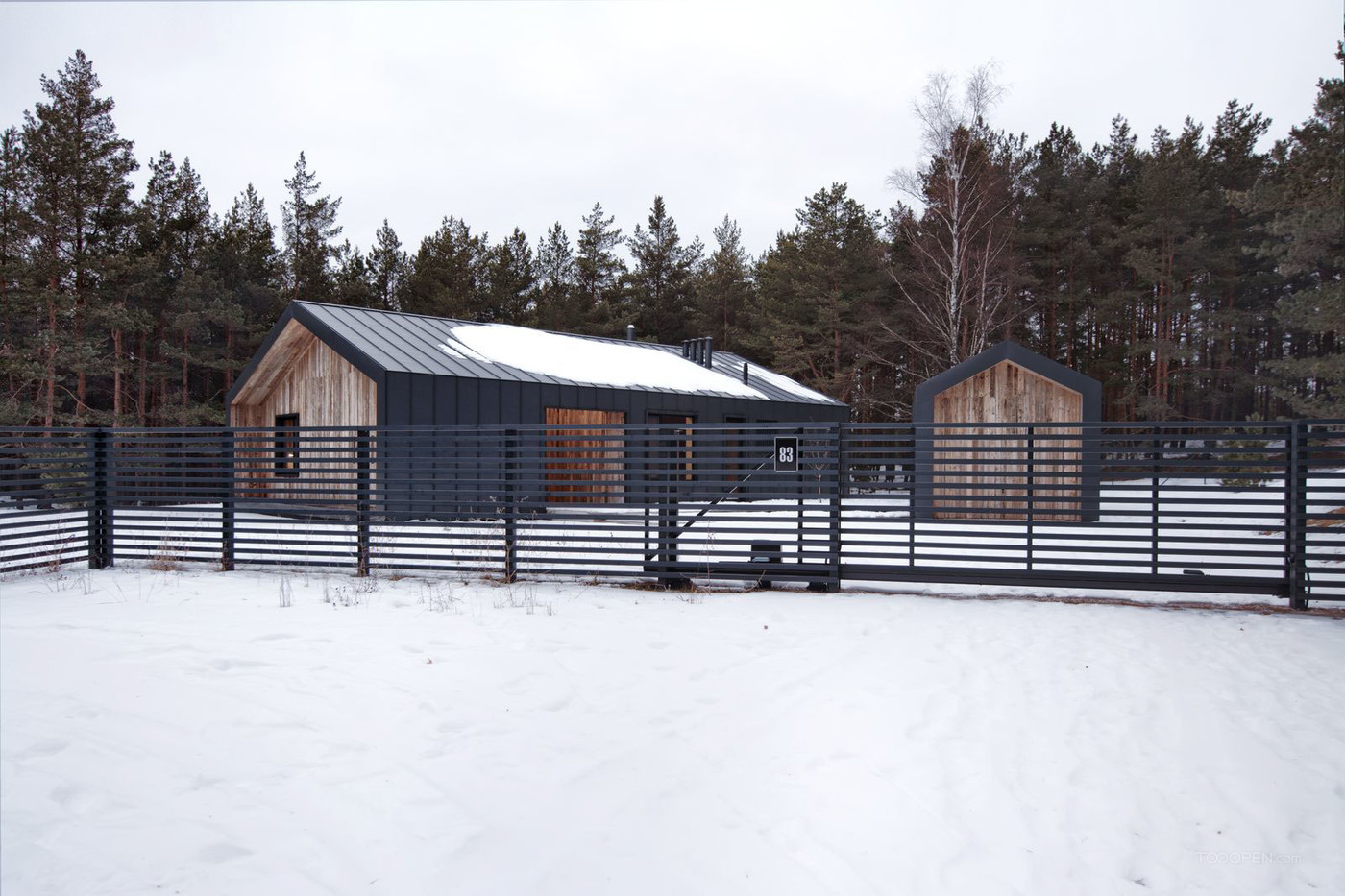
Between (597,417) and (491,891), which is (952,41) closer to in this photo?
(597,417)

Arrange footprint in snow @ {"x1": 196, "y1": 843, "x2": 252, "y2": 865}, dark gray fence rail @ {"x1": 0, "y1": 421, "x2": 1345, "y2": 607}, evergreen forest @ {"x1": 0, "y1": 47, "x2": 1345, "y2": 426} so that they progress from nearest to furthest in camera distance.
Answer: footprint in snow @ {"x1": 196, "y1": 843, "x2": 252, "y2": 865}
dark gray fence rail @ {"x1": 0, "y1": 421, "x2": 1345, "y2": 607}
evergreen forest @ {"x1": 0, "y1": 47, "x2": 1345, "y2": 426}

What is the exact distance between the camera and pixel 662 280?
124 feet

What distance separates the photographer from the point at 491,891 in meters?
2.63

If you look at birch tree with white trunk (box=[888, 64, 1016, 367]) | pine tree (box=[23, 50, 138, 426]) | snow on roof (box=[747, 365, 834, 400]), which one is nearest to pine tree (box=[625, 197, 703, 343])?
snow on roof (box=[747, 365, 834, 400])

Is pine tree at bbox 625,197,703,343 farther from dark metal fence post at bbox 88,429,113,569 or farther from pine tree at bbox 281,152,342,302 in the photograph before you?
dark metal fence post at bbox 88,429,113,569

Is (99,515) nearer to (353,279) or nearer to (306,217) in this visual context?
(353,279)

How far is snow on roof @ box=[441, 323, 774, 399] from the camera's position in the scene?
16359 millimetres

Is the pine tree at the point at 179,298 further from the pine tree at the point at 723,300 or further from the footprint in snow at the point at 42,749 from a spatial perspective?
the footprint in snow at the point at 42,749

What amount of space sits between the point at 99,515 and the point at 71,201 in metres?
16.3

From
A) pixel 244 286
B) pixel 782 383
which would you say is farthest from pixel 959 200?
pixel 244 286

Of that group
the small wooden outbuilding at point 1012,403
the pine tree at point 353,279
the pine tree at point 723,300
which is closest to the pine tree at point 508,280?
the pine tree at point 353,279

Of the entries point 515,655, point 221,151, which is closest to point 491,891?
point 515,655

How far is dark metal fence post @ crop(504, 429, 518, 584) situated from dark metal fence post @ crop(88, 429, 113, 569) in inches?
187

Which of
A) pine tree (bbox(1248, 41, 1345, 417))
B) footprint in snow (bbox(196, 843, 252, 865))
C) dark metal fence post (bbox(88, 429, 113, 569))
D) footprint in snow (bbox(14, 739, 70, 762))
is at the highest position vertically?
pine tree (bbox(1248, 41, 1345, 417))
